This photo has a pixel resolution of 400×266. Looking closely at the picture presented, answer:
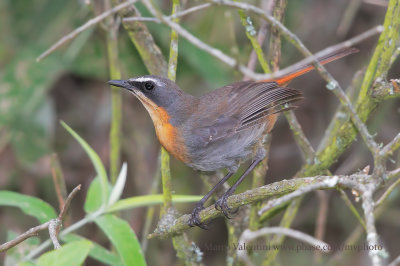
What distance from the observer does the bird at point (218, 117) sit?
12.6ft

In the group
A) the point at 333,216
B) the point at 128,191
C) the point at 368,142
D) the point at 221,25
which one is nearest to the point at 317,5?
the point at 221,25

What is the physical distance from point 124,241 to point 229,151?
4.14 feet

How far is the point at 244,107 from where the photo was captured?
4109 mm

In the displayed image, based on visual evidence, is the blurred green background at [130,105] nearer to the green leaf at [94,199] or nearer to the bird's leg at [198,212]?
the bird's leg at [198,212]

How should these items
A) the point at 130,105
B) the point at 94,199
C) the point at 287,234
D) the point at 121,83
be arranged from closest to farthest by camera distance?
the point at 287,234
the point at 94,199
the point at 121,83
the point at 130,105

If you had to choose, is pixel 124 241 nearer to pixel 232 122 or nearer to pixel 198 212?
pixel 198 212

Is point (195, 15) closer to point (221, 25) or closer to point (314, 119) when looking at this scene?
point (221, 25)

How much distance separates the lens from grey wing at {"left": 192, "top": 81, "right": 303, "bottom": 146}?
397 centimetres

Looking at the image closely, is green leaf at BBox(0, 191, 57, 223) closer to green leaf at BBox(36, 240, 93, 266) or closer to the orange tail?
green leaf at BBox(36, 240, 93, 266)

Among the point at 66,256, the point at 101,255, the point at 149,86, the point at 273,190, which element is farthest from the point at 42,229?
the point at 149,86

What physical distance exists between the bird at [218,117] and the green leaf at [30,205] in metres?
0.99

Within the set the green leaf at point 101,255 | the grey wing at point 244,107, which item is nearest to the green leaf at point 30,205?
the green leaf at point 101,255

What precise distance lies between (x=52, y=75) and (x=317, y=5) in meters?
2.93

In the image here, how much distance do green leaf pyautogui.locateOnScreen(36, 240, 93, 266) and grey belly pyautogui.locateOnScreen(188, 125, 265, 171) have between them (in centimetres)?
147
